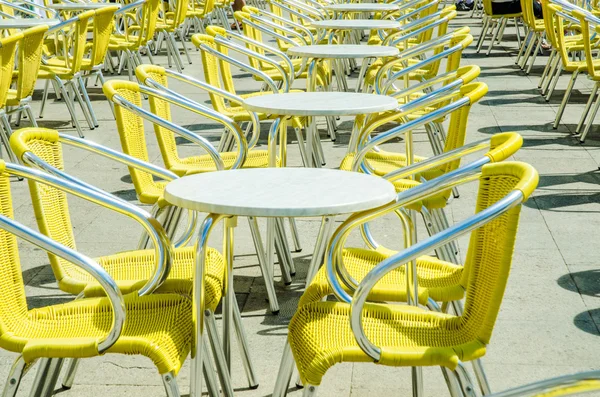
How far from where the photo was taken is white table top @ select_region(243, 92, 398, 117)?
3420mm

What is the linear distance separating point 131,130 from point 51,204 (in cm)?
89

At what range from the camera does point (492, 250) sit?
7.32ft

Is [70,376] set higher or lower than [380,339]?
lower

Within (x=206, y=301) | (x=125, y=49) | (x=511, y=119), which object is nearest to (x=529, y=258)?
(x=206, y=301)

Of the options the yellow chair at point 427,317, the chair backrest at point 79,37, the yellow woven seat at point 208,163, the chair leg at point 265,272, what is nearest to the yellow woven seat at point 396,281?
the yellow chair at point 427,317

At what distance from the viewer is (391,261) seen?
2.06 metres

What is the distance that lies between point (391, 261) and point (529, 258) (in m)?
2.50

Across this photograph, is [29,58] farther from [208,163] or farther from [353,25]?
[353,25]

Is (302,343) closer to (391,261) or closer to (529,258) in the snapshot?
(391,261)

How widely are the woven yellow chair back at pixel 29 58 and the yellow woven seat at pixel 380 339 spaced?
3.58 m

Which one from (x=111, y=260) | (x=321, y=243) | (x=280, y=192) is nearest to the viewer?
(x=280, y=192)

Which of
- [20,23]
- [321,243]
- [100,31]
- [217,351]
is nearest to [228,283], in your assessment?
[217,351]

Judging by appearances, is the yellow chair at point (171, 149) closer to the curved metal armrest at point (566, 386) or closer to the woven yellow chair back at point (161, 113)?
the woven yellow chair back at point (161, 113)

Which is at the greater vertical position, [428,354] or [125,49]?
[428,354]
